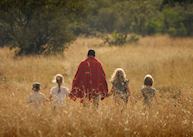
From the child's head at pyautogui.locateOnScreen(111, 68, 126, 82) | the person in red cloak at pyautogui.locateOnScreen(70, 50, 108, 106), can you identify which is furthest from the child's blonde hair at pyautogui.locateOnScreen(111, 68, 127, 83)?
the person in red cloak at pyautogui.locateOnScreen(70, 50, 108, 106)

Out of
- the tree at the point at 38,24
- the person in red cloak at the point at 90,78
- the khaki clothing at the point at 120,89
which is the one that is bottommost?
the khaki clothing at the point at 120,89

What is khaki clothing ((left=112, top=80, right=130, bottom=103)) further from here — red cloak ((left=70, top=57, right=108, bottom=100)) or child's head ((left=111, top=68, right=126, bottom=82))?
red cloak ((left=70, top=57, right=108, bottom=100))

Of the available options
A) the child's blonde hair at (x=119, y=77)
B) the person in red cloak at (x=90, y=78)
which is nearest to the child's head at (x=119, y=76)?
the child's blonde hair at (x=119, y=77)

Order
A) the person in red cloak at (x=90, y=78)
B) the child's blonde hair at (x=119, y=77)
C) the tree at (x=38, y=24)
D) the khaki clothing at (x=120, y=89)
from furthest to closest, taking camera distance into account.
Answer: the tree at (x=38, y=24)
the child's blonde hair at (x=119, y=77)
the person in red cloak at (x=90, y=78)
the khaki clothing at (x=120, y=89)

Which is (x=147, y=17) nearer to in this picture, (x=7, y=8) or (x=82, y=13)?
(x=82, y=13)

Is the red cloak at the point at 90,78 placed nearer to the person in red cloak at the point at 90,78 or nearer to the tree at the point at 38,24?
the person in red cloak at the point at 90,78

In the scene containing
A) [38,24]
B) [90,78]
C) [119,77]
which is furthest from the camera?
[38,24]

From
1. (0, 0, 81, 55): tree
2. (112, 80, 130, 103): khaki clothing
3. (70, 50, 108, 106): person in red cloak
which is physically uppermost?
(0, 0, 81, 55): tree

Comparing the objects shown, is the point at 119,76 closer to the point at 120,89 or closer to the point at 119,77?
the point at 119,77

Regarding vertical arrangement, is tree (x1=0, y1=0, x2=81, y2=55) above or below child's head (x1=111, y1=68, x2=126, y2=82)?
above

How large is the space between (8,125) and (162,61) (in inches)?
702

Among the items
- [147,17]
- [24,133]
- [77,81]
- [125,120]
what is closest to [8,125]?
[24,133]

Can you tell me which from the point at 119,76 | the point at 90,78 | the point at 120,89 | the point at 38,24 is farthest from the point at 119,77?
the point at 38,24

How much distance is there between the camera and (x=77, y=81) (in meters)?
12.1
